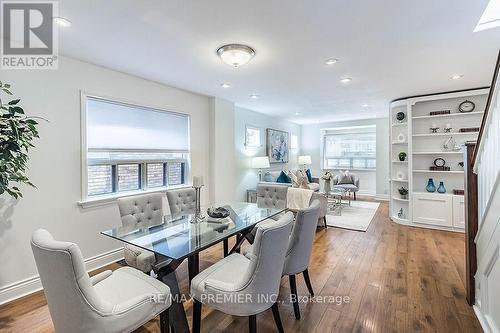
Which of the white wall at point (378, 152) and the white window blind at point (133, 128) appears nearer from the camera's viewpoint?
the white window blind at point (133, 128)

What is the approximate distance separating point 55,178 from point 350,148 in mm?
7736

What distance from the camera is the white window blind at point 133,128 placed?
9.91 feet

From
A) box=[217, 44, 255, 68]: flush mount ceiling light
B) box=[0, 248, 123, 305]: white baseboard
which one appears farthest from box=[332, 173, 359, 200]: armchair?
box=[0, 248, 123, 305]: white baseboard

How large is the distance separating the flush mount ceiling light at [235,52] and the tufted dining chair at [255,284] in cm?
168

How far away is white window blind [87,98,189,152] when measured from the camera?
3.02m

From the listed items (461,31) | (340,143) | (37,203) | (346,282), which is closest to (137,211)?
(37,203)

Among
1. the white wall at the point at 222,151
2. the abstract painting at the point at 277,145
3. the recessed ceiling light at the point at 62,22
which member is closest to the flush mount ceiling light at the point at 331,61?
the white wall at the point at 222,151

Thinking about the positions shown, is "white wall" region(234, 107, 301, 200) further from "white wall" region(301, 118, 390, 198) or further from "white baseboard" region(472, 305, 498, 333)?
"white baseboard" region(472, 305, 498, 333)

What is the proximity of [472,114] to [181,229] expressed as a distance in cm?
525

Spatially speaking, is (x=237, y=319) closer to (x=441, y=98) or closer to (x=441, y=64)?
(x=441, y=64)

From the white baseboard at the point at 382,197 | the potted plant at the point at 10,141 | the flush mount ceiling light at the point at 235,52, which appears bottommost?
the white baseboard at the point at 382,197

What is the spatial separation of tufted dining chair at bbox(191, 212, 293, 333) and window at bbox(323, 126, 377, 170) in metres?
7.08

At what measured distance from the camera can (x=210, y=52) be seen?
2607 mm

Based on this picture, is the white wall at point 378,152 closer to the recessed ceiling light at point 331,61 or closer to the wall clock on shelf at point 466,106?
the wall clock on shelf at point 466,106
